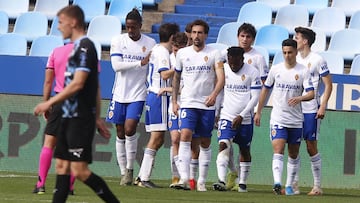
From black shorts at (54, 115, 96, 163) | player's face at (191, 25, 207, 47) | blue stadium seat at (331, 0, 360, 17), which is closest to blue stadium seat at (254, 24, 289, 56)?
blue stadium seat at (331, 0, 360, 17)

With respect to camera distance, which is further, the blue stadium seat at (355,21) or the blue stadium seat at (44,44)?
the blue stadium seat at (355,21)

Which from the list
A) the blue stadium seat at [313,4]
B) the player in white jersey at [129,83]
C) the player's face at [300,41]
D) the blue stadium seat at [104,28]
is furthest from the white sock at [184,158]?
the blue stadium seat at [313,4]

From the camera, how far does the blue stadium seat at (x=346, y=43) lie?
19891 millimetres

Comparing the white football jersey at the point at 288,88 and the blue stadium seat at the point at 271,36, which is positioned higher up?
the blue stadium seat at the point at 271,36

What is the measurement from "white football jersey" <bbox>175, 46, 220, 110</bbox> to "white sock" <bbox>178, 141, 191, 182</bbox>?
528 millimetres

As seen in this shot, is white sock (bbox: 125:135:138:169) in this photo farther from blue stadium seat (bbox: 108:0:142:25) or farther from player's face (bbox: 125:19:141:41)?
blue stadium seat (bbox: 108:0:142:25)

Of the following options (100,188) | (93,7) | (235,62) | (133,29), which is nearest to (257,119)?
(235,62)

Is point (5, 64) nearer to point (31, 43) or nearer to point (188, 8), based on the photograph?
point (31, 43)

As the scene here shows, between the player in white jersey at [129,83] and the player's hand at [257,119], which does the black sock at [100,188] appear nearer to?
the player's hand at [257,119]

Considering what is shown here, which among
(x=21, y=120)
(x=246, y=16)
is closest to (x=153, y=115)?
(x=21, y=120)

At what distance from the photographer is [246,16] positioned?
828 inches

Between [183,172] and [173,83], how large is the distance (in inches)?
45.5

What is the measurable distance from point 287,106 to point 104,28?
6807mm

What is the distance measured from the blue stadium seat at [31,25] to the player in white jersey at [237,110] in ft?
23.4
